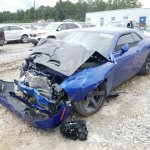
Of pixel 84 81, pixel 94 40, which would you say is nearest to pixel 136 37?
pixel 94 40

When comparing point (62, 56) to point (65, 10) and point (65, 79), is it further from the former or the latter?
point (65, 10)

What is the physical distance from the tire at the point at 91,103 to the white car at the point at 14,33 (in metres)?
13.1

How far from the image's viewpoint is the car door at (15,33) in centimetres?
1706

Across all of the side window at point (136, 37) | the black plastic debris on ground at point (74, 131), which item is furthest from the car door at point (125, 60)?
the black plastic debris on ground at point (74, 131)

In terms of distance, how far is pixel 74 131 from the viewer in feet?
12.9

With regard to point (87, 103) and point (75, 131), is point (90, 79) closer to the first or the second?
point (87, 103)

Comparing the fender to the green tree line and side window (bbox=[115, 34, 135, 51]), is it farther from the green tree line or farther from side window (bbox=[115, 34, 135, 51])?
the green tree line

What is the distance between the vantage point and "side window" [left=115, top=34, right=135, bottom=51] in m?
5.69

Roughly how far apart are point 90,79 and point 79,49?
0.74m

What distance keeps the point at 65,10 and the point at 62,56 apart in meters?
89.3

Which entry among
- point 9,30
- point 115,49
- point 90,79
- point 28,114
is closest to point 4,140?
point 28,114

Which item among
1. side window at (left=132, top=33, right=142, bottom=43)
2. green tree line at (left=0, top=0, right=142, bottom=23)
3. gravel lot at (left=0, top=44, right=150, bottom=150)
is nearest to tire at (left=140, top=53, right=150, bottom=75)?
side window at (left=132, top=33, right=142, bottom=43)

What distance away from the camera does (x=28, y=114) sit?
4109mm

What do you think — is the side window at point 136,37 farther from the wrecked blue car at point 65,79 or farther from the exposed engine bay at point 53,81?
the exposed engine bay at point 53,81
